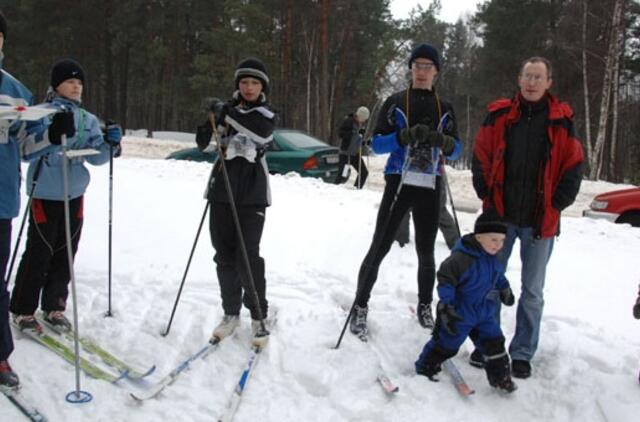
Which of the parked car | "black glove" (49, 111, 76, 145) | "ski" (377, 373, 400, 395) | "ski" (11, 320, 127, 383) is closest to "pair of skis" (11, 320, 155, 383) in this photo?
"ski" (11, 320, 127, 383)

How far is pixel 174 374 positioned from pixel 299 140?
8.83m

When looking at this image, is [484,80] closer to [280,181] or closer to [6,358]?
[280,181]

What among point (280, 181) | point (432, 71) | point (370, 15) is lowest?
point (280, 181)

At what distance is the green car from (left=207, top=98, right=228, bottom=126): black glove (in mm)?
6901

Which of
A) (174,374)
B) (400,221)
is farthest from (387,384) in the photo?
(174,374)

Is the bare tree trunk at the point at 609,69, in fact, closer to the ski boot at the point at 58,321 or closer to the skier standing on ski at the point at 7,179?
the ski boot at the point at 58,321

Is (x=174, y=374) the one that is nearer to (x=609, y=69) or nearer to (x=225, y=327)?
(x=225, y=327)

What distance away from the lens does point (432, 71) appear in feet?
13.1

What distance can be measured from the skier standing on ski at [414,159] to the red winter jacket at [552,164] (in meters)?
0.43

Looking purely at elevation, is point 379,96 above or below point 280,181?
above

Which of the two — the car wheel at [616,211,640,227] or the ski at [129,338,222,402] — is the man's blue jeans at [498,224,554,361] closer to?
the ski at [129,338,222,402]

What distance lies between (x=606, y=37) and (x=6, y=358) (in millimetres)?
22769

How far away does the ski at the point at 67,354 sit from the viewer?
3.32 m

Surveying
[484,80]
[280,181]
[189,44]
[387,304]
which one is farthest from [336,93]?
[387,304]
